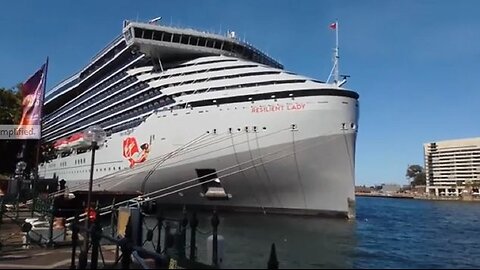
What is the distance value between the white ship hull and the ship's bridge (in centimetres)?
1164

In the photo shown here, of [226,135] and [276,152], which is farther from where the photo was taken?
[226,135]

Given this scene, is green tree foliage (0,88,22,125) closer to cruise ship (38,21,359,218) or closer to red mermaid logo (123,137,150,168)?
cruise ship (38,21,359,218)

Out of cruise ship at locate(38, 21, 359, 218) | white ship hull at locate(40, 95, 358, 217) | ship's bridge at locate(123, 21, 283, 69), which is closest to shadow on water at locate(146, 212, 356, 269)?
white ship hull at locate(40, 95, 358, 217)

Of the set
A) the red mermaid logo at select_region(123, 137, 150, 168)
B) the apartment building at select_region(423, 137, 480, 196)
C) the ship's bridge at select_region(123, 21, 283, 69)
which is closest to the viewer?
the red mermaid logo at select_region(123, 137, 150, 168)

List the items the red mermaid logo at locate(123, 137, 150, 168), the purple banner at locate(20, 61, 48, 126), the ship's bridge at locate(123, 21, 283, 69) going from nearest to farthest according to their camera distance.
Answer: the purple banner at locate(20, 61, 48, 126)
the red mermaid logo at locate(123, 137, 150, 168)
the ship's bridge at locate(123, 21, 283, 69)

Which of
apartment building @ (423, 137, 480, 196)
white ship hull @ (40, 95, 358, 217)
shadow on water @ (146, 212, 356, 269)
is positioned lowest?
shadow on water @ (146, 212, 356, 269)

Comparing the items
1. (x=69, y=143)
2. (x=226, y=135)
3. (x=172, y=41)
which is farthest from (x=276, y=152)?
(x=69, y=143)

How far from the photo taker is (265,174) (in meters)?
33.3

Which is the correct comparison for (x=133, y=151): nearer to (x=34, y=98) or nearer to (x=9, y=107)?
(x=9, y=107)

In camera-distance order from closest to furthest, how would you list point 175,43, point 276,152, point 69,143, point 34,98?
point 34,98, point 276,152, point 175,43, point 69,143

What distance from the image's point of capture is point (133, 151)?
40156mm

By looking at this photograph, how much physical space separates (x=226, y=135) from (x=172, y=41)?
52.1 ft

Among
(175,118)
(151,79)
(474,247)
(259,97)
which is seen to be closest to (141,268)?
(474,247)

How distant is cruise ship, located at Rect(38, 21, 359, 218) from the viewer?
33.0 m
